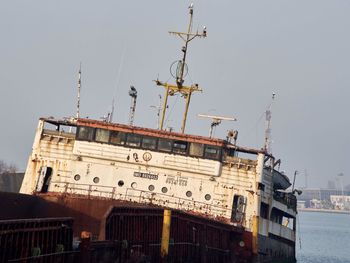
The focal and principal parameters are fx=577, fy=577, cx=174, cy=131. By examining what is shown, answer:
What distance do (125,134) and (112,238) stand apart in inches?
480

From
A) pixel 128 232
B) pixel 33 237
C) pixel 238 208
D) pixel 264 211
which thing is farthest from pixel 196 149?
pixel 33 237

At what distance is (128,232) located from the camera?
2311 cm

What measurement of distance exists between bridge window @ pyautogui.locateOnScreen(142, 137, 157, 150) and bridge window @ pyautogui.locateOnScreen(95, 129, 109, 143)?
2133 mm

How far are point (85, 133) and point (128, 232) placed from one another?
1145cm

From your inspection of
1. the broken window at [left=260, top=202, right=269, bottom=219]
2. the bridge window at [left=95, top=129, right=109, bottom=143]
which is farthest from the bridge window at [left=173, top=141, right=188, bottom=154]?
the broken window at [left=260, top=202, right=269, bottom=219]

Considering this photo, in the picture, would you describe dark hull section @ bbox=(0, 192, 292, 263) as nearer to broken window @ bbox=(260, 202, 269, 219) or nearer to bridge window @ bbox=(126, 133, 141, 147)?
broken window @ bbox=(260, 202, 269, 219)

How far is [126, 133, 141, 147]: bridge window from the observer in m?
33.2

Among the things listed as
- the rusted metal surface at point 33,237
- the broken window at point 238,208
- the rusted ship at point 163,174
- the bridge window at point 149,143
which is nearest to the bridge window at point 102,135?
the rusted ship at point 163,174

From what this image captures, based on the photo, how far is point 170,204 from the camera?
106 feet

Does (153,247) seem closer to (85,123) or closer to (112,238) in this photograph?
(112,238)

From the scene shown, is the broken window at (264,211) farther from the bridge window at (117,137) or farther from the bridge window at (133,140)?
the bridge window at (117,137)

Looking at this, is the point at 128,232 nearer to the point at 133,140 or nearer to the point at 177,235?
the point at 177,235

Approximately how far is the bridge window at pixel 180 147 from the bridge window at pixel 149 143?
3.78ft

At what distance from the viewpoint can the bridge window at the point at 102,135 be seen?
33.2m
